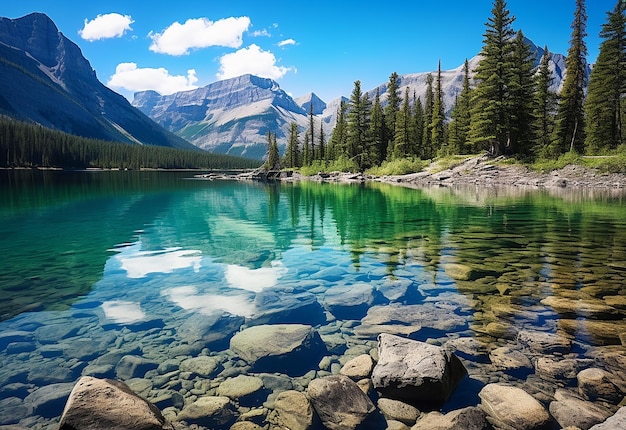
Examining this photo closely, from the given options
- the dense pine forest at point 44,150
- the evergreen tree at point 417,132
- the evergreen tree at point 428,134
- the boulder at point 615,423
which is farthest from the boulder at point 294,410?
the dense pine forest at point 44,150

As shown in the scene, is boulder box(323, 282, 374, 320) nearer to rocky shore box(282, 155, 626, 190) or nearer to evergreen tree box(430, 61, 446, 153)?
rocky shore box(282, 155, 626, 190)

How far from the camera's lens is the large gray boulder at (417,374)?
6195 millimetres

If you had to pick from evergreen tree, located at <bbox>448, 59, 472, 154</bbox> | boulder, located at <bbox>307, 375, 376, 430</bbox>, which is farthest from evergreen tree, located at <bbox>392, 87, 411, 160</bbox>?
boulder, located at <bbox>307, 375, 376, 430</bbox>

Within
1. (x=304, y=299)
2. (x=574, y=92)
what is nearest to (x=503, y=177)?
(x=574, y=92)

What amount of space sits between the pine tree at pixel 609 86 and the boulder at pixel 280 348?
58.5m

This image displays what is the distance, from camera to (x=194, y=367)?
754 cm

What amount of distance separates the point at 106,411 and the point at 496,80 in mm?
65539

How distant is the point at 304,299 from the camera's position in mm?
11344

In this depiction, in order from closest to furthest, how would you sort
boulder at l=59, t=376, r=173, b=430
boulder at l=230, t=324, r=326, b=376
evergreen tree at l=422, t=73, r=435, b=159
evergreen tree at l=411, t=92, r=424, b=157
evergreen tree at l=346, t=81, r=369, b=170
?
boulder at l=59, t=376, r=173, b=430 < boulder at l=230, t=324, r=326, b=376 < evergreen tree at l=422, t=73, r=435, b=159 < evergreen tree at l=411, t=92, r=424, b=157 < evergreen tree at l=346, t=81, r=369, b=170

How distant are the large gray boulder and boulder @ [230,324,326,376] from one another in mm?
1584

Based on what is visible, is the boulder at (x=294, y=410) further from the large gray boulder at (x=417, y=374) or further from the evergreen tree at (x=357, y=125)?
the evergreen tree at (x=357, y=125)

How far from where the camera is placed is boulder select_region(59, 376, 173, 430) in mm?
4961

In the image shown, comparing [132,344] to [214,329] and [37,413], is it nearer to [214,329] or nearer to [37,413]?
[214,329]

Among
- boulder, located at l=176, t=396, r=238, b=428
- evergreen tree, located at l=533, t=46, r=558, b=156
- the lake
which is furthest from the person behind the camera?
evergreen tree, located at l=533, t=46, r=558, b=156
